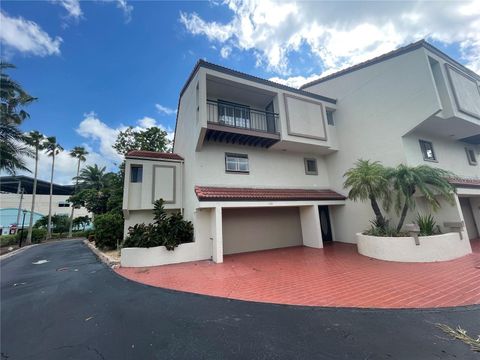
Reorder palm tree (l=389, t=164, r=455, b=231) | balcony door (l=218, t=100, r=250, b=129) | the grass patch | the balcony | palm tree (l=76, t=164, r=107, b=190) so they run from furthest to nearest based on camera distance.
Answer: palm tree (l=76, t=164, r=107, b=190), balcony door (l=218, t=100, r=250, b=129), the balcony, palm tree (l=389, t=164, r=455, b=231), the grass patch

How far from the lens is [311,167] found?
12.5m

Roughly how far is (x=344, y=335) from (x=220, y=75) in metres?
10.3

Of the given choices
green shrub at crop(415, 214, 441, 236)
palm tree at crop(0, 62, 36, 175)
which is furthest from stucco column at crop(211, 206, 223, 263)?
palm tree at crop(0, 62, 36, 175)

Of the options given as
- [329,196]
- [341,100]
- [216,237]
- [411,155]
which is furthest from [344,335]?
[341,100]

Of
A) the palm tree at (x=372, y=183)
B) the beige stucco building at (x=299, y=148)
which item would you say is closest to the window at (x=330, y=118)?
the beige stucco building at (x=299, y=148)

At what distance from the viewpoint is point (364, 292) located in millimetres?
4566

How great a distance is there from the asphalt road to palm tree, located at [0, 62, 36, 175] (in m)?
13.0

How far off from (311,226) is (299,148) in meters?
4.54

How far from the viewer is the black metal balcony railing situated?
1054 centimetres

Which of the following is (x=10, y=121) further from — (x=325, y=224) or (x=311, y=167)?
(x=325, y=224)

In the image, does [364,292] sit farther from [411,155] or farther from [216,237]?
[411,155]

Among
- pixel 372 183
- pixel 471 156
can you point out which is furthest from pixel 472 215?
pixel 372 183

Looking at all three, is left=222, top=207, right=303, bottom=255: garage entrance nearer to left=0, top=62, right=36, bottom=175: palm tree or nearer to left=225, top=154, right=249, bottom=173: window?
left=225, top=154, right=249, bottom=173: window

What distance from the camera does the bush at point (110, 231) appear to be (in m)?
12.3
